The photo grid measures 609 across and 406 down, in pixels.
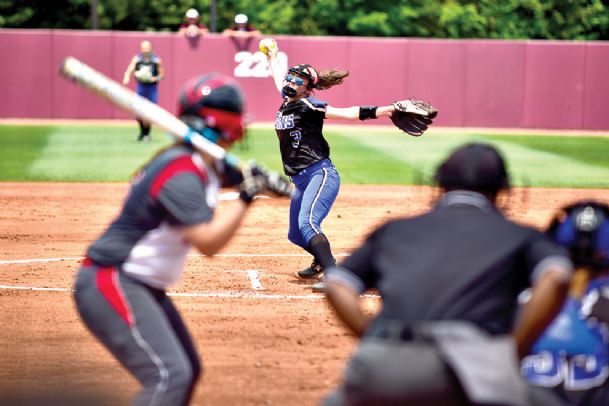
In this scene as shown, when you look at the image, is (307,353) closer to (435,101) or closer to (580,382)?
(580,382)

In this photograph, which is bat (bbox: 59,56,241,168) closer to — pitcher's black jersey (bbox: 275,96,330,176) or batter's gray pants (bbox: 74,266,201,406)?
batter's gray pants (bbox: 74,266,201,406)

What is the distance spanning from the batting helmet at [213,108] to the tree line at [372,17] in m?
35.4

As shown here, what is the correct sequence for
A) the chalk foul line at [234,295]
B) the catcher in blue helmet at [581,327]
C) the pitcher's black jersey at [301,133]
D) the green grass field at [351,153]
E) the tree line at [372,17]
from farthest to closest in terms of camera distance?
the tree line at [372,17]
the green grass field at [351,153]
the pitcher's black jersey at [301,133]
the chalk foul line at [234,295]
the catcher in blue helmet at [581,327]

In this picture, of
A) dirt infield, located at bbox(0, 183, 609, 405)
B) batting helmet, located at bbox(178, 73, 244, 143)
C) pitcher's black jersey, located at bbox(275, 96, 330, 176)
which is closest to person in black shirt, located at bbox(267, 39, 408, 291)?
pitcher's black jersey, located at bbox(275, 96, 330, 176)

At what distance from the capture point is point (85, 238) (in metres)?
13.8

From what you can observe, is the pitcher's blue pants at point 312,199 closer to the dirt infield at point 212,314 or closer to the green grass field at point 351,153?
the dirt infield at point 212,314

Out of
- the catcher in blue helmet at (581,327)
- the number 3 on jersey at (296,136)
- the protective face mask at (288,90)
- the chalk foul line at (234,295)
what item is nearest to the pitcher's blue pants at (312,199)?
the number 3 on jersey at (296,136)

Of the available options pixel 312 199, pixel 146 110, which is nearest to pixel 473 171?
pixel 146 110

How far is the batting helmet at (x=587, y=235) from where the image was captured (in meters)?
4.65

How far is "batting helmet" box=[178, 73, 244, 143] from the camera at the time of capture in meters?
5.31

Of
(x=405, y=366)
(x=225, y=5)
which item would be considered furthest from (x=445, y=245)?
(x=225, y=5)

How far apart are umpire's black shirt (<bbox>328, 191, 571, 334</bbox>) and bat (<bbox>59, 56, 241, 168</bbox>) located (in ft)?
4.04

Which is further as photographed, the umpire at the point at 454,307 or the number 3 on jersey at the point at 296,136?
the number 3 on jersey at the point at 296,136

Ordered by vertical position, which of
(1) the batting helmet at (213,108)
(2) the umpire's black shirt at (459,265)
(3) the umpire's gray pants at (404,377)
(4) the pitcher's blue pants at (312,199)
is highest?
(1) the batting helmet at (213,108)
